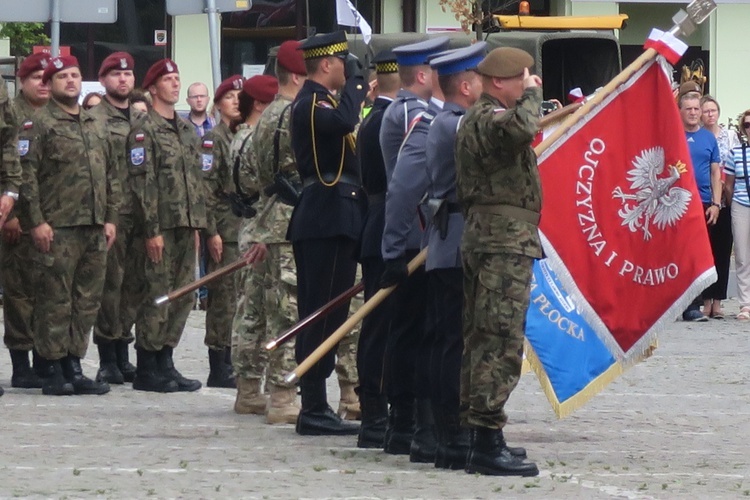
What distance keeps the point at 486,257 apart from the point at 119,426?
281 cm

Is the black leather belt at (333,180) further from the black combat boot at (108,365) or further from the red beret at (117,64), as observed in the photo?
the black combat boot at (108,365)

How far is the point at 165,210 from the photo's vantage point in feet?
39.8

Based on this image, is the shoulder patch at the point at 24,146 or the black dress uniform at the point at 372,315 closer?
the black dress uniform at the point at 372,315

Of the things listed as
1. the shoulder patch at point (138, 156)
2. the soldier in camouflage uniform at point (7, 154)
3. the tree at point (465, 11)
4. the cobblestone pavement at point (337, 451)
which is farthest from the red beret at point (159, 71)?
the tree at point (465, 11)

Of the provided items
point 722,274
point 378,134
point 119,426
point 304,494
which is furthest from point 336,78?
point 722,274

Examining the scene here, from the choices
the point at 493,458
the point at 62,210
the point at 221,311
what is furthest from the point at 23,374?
the point at 493,458

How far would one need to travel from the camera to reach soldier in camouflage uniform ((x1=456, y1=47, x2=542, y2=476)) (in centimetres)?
808

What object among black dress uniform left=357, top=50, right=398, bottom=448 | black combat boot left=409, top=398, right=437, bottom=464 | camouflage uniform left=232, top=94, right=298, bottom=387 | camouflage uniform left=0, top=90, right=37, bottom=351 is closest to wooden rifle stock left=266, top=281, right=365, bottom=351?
black dress uniform left=357, top=50, right=398, bottom=448

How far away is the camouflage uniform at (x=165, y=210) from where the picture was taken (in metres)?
12.1

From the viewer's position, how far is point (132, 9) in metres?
31.5

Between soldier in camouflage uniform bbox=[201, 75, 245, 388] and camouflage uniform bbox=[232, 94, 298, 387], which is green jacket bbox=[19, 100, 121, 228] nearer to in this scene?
soldier in camouflage uniform bbox=[201, 75, 245, 388]

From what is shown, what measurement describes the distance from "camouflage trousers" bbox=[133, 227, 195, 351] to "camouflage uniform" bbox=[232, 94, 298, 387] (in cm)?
134

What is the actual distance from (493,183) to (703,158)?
955cm

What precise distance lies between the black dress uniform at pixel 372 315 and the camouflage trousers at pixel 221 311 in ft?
10.1
